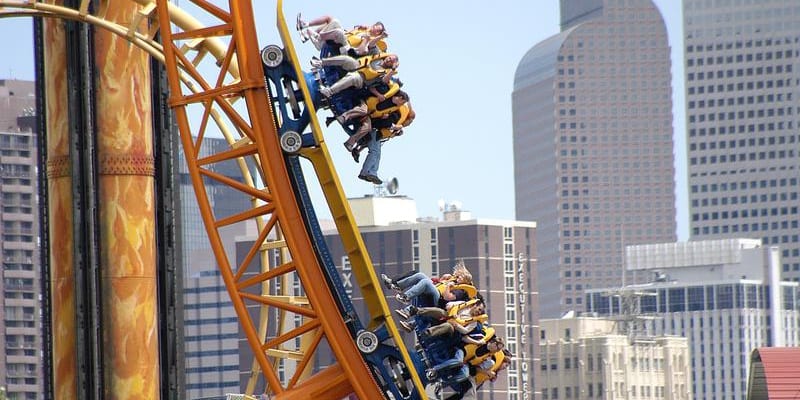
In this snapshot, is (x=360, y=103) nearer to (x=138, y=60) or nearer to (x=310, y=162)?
(x=310, y=162)

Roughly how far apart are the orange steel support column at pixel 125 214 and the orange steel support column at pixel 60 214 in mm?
634

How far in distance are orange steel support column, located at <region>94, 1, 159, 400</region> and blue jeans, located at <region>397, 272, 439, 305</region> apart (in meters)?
9.42

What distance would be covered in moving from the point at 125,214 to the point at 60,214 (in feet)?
4.09

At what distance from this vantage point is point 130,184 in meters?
46.6

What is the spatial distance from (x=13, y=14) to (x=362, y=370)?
10441 mm

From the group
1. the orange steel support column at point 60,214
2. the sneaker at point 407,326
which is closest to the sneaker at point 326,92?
the sneaker at point 407,326

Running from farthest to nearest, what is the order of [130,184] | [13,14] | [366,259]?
[130,184] → [13,14] → [366,259]

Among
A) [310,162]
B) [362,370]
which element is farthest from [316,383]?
[310,162]

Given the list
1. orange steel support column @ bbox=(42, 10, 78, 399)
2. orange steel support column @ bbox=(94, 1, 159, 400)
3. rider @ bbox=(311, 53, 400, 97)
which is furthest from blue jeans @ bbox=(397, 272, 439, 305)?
orange steel support column @ bbox=(42, 10, 78, 399)

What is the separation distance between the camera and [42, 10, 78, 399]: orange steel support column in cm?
4603

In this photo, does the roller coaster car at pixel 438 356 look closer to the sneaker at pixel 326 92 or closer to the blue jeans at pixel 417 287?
the blue jeans at pixel 417 287

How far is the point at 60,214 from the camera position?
46.6 meters

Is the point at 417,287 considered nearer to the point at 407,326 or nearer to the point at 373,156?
the point at 407,326

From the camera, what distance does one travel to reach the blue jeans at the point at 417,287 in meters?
38.0
